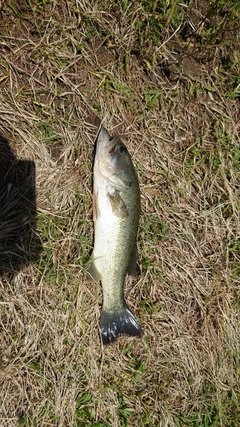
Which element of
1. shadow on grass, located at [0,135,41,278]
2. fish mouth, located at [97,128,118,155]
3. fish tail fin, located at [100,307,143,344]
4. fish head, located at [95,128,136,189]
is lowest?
fish tail fin, located at [100,307,143,344]

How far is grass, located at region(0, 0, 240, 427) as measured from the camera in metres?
2.68

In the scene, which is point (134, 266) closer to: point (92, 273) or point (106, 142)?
point (92, 273)

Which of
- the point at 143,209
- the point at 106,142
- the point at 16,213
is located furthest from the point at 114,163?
the point at 16,213

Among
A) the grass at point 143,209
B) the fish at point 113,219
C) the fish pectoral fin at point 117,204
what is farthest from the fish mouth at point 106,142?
the fish pectoral fin at point 117,204

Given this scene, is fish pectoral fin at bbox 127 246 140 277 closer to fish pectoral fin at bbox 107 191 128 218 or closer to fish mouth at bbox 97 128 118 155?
fish pectoral fin at bbox 107 191 128 218

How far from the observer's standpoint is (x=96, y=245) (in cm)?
274

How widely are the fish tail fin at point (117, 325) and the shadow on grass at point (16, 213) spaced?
775 mm

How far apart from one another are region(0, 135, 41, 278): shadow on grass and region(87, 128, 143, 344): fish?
50 centimetres

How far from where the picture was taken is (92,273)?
2.78 metres

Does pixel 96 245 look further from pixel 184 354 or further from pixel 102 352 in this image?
pixel 184 354

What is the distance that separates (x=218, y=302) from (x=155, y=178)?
133 centimetres

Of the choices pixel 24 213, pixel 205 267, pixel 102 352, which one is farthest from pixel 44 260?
pixel 205 267

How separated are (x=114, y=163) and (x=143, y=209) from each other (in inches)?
23.3

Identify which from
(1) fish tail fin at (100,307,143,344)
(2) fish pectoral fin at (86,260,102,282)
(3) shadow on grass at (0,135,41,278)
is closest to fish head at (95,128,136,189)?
(3) shadow on grass at (0,135,41,278)
